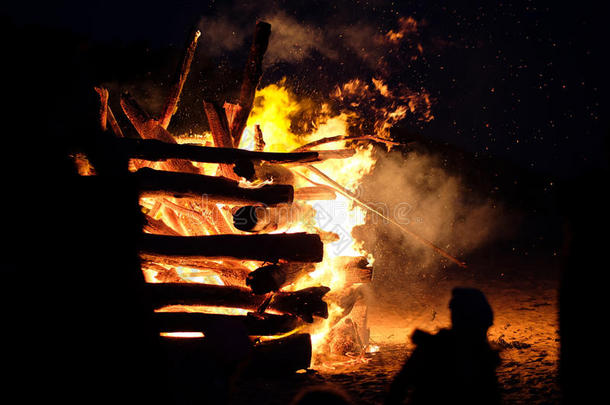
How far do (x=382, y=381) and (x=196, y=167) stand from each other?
3.69 metres

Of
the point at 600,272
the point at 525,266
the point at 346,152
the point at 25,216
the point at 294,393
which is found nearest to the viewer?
the point at 25,216

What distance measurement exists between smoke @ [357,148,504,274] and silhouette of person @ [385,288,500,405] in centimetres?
511

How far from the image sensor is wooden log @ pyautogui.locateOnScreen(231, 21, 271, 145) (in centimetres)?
413

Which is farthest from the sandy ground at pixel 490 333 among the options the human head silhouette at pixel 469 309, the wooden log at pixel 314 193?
the wooden log at pixel 314 193

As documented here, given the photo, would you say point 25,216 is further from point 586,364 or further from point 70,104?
point 586,364

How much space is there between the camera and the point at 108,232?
2775 millimetres

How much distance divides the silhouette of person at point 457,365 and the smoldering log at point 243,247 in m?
1.71

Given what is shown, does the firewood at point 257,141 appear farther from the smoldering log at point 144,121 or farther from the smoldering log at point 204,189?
the smoldering log at point 144,121

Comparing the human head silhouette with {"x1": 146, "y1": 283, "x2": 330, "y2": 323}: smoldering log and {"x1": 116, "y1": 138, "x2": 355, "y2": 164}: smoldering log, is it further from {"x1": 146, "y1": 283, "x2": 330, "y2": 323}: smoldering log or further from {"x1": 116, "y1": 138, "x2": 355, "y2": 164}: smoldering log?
{"x1": 116, "y1": 138, "x2": 355, "y2": 164}: smoldering log

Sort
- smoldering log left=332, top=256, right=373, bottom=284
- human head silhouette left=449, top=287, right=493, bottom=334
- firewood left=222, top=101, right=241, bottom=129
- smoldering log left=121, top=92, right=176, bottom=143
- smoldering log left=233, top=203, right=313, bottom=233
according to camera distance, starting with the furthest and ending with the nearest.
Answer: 1. smoldering log left=332, top=256, right=373, bottom=284
2. firewood left=222, top=101, right=241, bottom=129
3. smoldering log left=121, top=92, right=176, bottom=143
4. human head silhouette left=449, top=287, right=493, bottom=334
5. smoldering log left=233, top=203, right=313, bottom=233

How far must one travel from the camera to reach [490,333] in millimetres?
4785

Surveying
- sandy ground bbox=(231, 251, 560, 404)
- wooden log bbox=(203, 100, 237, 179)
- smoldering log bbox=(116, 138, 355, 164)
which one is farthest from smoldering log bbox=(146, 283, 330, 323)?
wooden log bbox=(203, 100, 237, 179)

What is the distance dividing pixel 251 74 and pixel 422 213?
1089 cm

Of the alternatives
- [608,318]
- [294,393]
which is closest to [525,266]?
[608,318]
